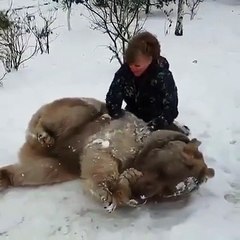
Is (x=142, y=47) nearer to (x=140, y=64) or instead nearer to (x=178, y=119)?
(x=140, y=64)

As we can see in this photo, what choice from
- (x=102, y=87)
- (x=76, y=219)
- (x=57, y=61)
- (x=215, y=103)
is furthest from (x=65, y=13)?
(x=76, y=219)

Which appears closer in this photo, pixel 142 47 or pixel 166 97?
pixel 142 47

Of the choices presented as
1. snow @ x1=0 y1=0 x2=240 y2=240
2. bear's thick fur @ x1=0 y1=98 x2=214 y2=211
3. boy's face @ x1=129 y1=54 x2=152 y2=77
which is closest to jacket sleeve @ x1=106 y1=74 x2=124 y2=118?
bear's thick fur @ x1=0 y1=98 x2=214 y2=211

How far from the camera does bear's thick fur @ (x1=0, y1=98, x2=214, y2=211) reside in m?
3.23

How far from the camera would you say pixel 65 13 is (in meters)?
11.8

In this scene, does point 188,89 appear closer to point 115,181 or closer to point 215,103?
point 215,103

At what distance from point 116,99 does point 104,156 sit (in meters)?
0.63

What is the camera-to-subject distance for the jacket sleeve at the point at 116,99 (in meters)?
Answer: 3.78

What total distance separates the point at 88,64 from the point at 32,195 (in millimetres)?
3846

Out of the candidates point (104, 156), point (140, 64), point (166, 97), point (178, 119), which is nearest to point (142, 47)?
point (140, 64)

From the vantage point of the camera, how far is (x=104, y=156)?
11.1 ft

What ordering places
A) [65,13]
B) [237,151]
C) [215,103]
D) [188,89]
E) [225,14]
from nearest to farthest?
[237,151], [215,103], [188,89], [225,14], [65,13]

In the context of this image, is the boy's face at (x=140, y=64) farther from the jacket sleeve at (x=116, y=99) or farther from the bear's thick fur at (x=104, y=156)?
the bear's thick fur at (x=104, y=156)

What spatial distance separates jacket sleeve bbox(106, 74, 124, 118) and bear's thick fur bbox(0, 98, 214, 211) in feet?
0.19
